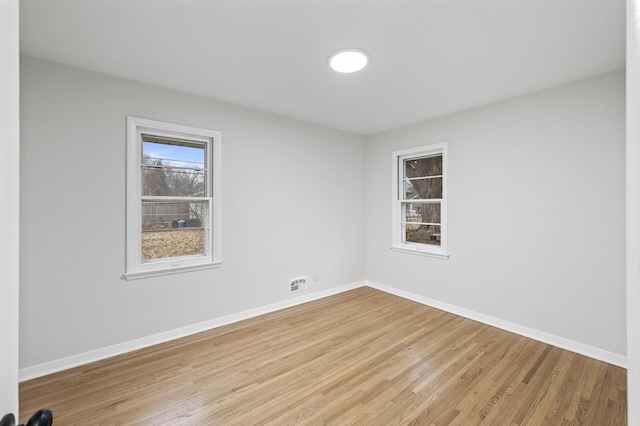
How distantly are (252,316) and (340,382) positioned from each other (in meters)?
1.58

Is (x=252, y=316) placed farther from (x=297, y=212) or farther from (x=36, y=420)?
(x=36, y=420)

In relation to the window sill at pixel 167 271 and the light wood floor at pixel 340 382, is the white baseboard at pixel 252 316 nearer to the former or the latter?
the light wood floor at pixel 340 382

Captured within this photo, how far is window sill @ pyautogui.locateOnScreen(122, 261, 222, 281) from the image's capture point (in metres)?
2.61

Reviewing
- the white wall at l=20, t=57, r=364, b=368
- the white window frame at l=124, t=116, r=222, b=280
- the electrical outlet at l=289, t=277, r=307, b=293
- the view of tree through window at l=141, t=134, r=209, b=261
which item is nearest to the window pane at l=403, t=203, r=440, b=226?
the white wall at l=20, t=57, r=364, b=368

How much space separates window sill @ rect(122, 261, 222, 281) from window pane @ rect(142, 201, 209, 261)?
166mm

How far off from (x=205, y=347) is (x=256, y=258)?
3.66 ft

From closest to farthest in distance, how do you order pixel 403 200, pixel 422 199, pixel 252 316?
pixel 252 316 → pixel 422 199 → pixel 403 200

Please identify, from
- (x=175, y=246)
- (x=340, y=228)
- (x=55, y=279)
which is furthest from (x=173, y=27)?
(x=340, y=228)

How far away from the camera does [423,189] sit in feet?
13.2

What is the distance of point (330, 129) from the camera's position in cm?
424

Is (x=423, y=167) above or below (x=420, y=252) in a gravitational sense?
above

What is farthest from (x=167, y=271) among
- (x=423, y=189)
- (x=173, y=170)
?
(x=423, y=189)
